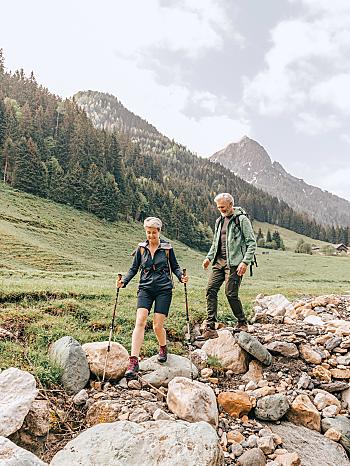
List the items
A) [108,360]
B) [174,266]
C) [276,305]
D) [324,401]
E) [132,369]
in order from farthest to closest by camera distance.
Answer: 1. [276,305]
2. [174,266]
3. [324,401]
4. [108,360]
5. [132,369]

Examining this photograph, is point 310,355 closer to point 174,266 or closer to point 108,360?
point 174,266

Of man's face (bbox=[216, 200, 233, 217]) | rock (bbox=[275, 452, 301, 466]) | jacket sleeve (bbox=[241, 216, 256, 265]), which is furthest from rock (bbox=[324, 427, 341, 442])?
man's face (bbox=[216, 200, 233, 217])

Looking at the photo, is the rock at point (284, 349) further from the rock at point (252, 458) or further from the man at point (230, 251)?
the rock at point (252, 458)

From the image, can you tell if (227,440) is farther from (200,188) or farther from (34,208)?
(200,188)

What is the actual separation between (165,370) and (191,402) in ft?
4.51

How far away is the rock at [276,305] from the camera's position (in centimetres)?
1194

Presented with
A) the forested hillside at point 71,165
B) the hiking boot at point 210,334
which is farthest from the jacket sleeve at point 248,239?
the forested hillside at point 71,165

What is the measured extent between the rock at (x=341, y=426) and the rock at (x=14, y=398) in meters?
4.89

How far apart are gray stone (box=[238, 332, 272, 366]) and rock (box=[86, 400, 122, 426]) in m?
3.20

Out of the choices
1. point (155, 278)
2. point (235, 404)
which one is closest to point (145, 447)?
point (235, 404)

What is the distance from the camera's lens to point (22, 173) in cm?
7738

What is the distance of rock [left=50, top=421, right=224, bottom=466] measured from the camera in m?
4.24

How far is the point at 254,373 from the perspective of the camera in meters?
7.74

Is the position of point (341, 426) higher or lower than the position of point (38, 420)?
higher
